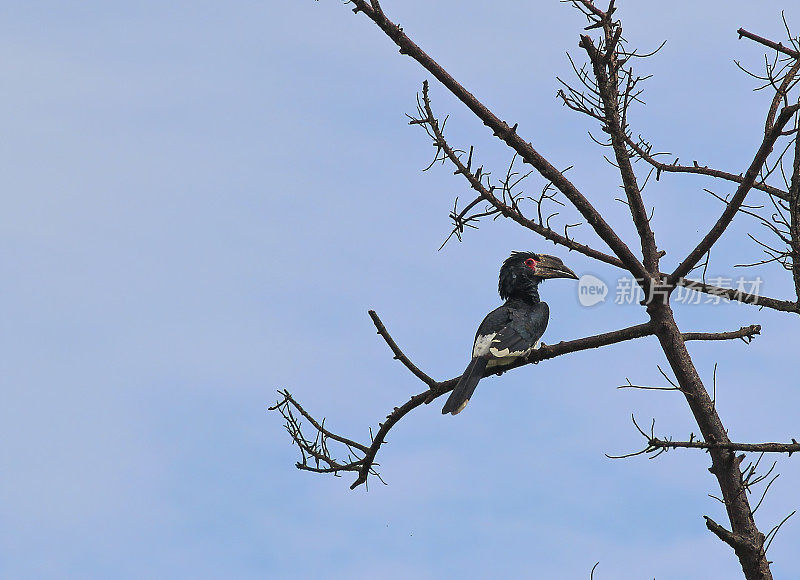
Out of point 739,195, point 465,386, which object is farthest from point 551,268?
point 739,195

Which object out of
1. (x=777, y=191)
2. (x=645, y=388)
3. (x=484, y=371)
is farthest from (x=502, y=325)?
(x=777, y=191)

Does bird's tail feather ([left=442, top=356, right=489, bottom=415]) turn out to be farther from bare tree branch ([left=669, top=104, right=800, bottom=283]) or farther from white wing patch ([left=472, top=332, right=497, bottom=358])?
bare tree branch ([left=669, top=104, right=800, bottom=283])

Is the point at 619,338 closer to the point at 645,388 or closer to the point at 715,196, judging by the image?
the point at 645,388

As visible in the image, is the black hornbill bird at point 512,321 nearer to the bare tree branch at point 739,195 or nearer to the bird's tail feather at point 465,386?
the bird's tail feather at point 465,386

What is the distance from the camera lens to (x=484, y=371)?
8.20m

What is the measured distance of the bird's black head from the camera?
31.2 ft

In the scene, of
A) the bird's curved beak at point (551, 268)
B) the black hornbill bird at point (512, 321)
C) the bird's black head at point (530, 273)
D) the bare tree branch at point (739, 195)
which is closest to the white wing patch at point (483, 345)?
the black hornbill bird at point (512, 321)

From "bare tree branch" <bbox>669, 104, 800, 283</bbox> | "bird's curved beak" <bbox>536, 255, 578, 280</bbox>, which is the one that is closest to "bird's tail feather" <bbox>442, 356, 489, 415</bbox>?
"bird's curved beak" <bbox>536, 255, 578, 280</bbox>

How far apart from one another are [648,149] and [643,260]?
1.36 meters

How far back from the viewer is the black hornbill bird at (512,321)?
7.96 metres

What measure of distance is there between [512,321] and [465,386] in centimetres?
119

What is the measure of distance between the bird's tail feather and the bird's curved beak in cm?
181

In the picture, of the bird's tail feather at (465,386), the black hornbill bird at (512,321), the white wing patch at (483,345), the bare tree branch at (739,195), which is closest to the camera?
the bare tree branch at (739,195)

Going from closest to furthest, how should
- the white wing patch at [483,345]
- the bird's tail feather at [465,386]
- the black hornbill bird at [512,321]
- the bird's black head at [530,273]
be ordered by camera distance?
the bird's tail feather at [465,386]
the black hornbill bird at [512,321]
the white wing patch at [483,345]
the bird's black head at [530,273]
